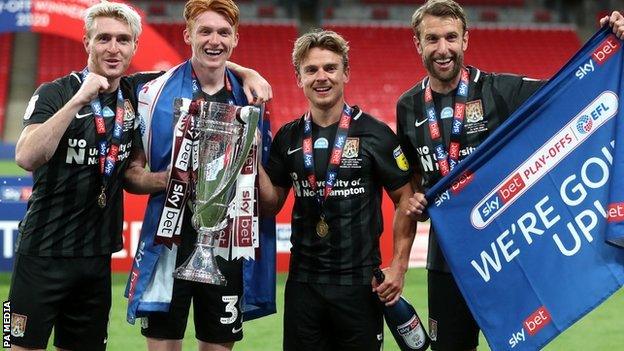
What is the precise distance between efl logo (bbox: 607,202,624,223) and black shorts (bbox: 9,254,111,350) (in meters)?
2.11

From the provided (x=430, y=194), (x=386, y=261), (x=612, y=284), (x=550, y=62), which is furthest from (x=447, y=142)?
(x=550, y=62)

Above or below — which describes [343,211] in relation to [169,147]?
below

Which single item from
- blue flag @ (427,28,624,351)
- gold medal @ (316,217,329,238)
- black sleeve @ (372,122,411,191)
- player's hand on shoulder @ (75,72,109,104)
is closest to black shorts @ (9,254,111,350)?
player's hand on shoulder @ (75,72,109,104)

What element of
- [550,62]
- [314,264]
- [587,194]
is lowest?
[314,264]

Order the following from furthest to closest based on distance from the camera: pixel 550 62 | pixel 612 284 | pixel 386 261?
pixel 550 62, pixel 386 261, pixel 612 284

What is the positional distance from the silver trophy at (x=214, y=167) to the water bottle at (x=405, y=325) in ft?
2.32

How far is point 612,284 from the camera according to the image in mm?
3852

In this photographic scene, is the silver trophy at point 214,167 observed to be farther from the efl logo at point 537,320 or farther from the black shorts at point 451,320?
the efl logo at point 537,320

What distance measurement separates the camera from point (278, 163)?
4199mm

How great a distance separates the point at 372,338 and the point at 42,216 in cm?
148

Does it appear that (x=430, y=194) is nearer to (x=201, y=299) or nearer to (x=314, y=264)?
(x=314, y=264)

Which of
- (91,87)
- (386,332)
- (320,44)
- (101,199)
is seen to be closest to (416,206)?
(320,44)

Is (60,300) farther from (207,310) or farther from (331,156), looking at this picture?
(331,156)

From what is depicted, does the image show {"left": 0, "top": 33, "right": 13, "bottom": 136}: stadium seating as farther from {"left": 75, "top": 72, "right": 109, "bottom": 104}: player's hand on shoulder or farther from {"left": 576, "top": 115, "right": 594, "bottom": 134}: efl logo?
{"left": 576, "top": 115, "right": 594, "bottom": 134}: efl logo
